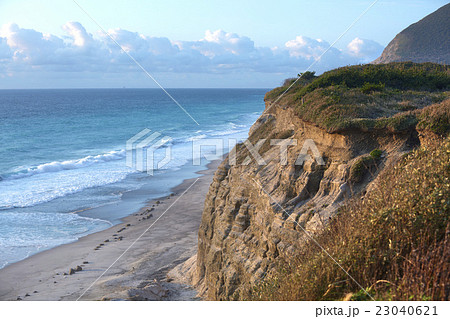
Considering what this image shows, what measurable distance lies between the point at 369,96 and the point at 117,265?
12499 millimetres

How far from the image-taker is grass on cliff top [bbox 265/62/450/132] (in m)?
11.0

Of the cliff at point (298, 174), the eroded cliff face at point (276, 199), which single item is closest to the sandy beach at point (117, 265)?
the cliff at point (298, 174)

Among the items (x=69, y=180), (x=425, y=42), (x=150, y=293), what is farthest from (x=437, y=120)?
(x=425, y=42)

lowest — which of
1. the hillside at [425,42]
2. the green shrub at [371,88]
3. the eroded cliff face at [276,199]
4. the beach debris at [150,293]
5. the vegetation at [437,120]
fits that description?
the beach debris at [150,293]

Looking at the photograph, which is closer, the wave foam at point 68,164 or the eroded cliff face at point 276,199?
the eroded cliff face at point 276,199

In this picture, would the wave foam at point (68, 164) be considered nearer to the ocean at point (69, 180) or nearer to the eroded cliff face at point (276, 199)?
the ocean at point (69, 180)

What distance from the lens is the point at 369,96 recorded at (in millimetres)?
13633

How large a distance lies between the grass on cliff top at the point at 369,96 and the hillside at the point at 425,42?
24.9 metres

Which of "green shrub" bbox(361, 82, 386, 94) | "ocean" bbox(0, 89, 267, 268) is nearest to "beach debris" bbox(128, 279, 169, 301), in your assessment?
"ocean" bbox(0, 89, 267, 268)

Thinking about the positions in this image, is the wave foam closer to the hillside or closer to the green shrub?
the hillside

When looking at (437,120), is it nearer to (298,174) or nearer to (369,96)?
(298,174)

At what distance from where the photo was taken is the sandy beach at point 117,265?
15.4 metres

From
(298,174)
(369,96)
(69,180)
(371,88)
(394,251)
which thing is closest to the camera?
(394,251)

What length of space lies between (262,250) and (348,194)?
295 centimetres
